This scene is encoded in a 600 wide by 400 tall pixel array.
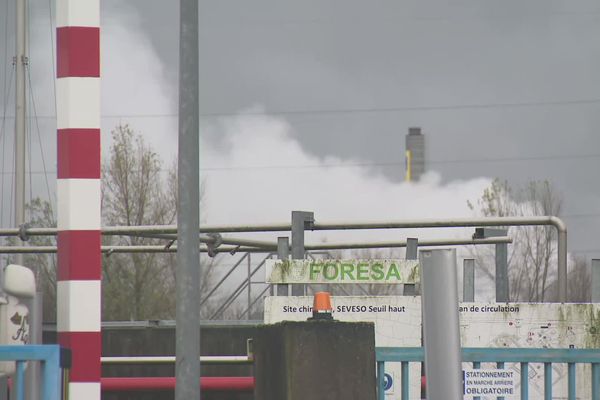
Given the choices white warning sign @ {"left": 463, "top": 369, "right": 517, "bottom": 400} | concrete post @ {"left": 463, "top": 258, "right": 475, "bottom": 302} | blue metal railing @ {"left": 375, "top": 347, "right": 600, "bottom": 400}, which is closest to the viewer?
white warning sign @ {"left": 463, "top": 369, "right": 517, "bottom": 400}

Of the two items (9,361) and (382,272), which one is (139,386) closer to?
(382,272)

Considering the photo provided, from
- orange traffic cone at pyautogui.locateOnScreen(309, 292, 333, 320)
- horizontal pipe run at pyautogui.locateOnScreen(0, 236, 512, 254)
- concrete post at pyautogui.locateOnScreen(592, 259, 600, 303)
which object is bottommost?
orange traffic cone at pyautogui.locateOnScreen(309, 292, 333, 320)

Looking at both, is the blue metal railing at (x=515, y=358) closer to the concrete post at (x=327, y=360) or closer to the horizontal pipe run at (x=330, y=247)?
the concrete post at (x=327, y=360)

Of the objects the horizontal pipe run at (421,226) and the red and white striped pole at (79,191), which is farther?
the horizontal pipe run at (421,226)

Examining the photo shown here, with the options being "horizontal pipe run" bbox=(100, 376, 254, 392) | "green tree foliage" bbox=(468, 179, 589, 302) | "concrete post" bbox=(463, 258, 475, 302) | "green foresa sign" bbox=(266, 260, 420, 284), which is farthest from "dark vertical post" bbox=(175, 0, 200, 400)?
"green tree foliage" bbox=(468, 179, 589, 302)

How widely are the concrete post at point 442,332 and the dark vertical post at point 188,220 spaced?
3.82 m

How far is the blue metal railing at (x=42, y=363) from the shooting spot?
5.61 m

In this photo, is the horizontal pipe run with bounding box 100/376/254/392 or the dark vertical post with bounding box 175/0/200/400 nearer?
the dark vertical post with bounding box 175/0/200/400

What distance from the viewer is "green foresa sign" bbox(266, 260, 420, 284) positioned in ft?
37.0

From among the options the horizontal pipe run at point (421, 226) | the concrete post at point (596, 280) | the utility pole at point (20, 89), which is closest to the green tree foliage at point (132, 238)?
the utility pole at point (20, 89)

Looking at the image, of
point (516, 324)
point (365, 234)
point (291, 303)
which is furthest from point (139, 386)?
point (365, 234)

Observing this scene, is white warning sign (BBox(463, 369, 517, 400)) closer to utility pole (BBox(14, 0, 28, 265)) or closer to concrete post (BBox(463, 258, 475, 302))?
concrete post (BBox(463, 258, 475, 302))

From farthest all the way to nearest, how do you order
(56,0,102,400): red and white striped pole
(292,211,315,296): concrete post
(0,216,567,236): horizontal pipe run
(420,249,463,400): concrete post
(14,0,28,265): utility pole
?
(14,0,28,265): utility pole → (0,216,567,236): horizontal pipe run → (292,211,315,296): concrete post → (56,0,102,400): red and white striped pole → (420,249,463,400): concrete post

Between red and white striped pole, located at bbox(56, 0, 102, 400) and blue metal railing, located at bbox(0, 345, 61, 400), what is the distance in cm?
62
